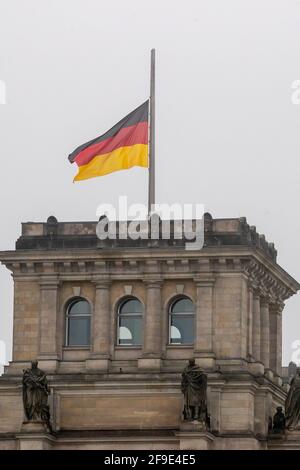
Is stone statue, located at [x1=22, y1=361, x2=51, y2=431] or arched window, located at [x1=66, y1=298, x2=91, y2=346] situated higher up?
arched window, located at [x1=66, y1=298, x2=91, y2=346]

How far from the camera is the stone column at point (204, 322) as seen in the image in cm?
17862

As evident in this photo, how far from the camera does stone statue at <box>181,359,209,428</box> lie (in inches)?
6944

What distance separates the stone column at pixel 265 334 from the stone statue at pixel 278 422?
11.6 ft

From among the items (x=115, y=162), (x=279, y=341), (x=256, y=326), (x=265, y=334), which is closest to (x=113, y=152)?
(x=115, y=162)

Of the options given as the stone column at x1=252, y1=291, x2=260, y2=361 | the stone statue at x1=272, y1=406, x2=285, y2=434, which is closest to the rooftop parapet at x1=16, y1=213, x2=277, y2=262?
the stone column at x1=252, y1=291, x2=260, y2=361

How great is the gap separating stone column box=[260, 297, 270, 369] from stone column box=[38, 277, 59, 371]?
9.59m

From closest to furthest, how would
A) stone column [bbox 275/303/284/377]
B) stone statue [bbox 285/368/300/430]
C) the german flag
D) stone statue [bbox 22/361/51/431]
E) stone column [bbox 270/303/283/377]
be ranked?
stone statue [bbox 22/361/51/431], stone statue [bbox 285/368/300/430], the german flag, stone column [bbox 270/303/283/377], stone column [bbox 275/303/284/377]

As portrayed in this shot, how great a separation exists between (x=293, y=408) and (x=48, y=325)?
11.4 meters

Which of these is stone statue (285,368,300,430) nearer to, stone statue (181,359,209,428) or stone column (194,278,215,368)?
Answer: stone column (194,278,215,368)

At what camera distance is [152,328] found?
588 feet
